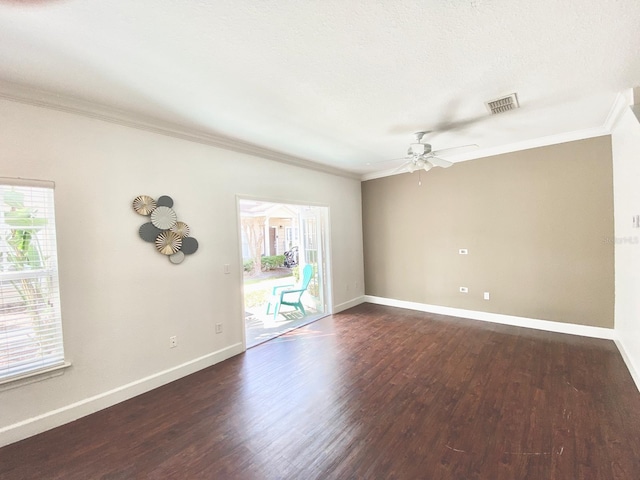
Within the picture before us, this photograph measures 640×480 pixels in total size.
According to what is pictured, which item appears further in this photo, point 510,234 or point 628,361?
point 510,234

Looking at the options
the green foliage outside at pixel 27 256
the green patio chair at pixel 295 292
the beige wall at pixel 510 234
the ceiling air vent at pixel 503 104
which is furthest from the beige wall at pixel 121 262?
the beige wall at pixel 510 234

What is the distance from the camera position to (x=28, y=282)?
6.86 feet

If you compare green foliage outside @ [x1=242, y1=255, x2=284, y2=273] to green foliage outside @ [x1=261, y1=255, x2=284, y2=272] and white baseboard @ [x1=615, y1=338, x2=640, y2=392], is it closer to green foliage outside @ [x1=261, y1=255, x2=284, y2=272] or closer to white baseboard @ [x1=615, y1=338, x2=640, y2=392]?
green foliage outside @ [x1=261, y1=255, x2=284, y2=272]

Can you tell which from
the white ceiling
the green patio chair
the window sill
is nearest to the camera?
the white ceiling

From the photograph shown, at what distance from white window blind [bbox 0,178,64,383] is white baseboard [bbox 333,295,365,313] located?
3.83m

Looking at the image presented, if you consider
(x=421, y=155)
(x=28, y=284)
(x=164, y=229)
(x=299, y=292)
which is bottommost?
(x=299, y=292)

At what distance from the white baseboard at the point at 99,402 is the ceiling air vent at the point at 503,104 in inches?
159

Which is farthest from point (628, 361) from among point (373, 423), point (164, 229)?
point (164, 229)

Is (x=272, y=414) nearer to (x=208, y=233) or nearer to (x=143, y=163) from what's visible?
(x=208, y=233)

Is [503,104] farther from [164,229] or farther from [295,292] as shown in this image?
[295,292]

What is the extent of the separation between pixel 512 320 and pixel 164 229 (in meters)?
5.06

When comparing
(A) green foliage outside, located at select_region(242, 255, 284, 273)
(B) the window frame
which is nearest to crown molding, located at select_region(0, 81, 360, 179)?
(B) the window frame

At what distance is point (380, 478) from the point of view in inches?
64.6

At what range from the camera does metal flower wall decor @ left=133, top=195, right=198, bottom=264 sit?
2.68 meters
